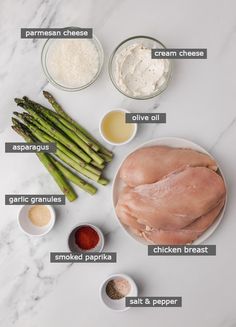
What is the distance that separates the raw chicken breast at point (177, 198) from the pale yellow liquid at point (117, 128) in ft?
0.69

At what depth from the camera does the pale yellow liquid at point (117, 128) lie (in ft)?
6.70

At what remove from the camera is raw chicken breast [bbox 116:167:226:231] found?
1.93 m

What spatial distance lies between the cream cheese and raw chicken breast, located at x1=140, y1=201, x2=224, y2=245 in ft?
1.62

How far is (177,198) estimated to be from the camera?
1.93 meters

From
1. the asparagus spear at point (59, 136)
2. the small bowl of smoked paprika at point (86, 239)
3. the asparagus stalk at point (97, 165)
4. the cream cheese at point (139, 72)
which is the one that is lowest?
the small bowl of smoked paprika at point (86, 239)

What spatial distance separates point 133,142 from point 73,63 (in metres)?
0.37

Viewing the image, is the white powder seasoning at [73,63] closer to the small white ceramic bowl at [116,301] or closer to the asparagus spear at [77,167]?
the asparagus spear at [77,167]

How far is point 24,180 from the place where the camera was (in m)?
2.10

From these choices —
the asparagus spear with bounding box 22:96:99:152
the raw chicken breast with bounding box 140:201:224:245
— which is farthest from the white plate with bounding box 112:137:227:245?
the asparagus spear with bounding box 22:96:99:152

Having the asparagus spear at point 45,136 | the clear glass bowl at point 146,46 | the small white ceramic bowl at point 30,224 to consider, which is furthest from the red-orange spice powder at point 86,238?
the clear glass bowl at point 146,46

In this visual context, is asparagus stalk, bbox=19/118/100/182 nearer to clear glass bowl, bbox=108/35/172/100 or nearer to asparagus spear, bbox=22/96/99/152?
asparagus spear, bbox=22/96/99/152

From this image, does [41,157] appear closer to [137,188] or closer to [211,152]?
[137,188]

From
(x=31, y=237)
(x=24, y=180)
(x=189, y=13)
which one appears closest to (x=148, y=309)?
(x=31, y=237)

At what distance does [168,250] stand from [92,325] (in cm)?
41
